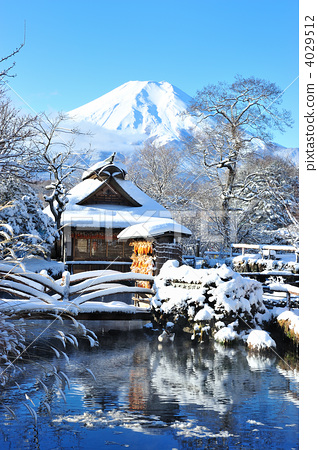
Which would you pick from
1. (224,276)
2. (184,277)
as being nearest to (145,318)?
(184,277)

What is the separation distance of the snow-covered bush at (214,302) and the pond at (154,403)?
133cm

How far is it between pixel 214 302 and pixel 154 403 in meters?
5.34

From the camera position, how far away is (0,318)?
16.0 ft

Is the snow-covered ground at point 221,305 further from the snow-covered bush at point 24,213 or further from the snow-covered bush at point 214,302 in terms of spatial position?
the snow-covered bush at point 24,213

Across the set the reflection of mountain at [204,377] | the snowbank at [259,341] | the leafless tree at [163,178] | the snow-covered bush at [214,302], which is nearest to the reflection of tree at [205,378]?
A: the reflection of mountain at [204,377]

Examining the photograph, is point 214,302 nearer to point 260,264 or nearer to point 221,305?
point 221,305

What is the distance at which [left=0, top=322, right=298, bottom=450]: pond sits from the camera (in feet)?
16.7

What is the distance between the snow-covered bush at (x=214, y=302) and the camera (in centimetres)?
1123

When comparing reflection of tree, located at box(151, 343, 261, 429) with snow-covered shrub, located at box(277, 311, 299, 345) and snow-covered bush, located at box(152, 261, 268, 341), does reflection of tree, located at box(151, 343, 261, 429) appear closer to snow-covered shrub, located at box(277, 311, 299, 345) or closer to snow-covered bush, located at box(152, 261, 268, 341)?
snow-covered bush, located at box(152, 261, 268, 341)

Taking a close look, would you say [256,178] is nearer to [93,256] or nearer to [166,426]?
[93,256]

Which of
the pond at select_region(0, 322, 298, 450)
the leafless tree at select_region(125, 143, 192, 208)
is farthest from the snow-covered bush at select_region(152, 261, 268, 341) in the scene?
the leafless tree at select_region(125, 143, 192, 208)

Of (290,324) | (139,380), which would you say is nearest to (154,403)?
(139,380)
